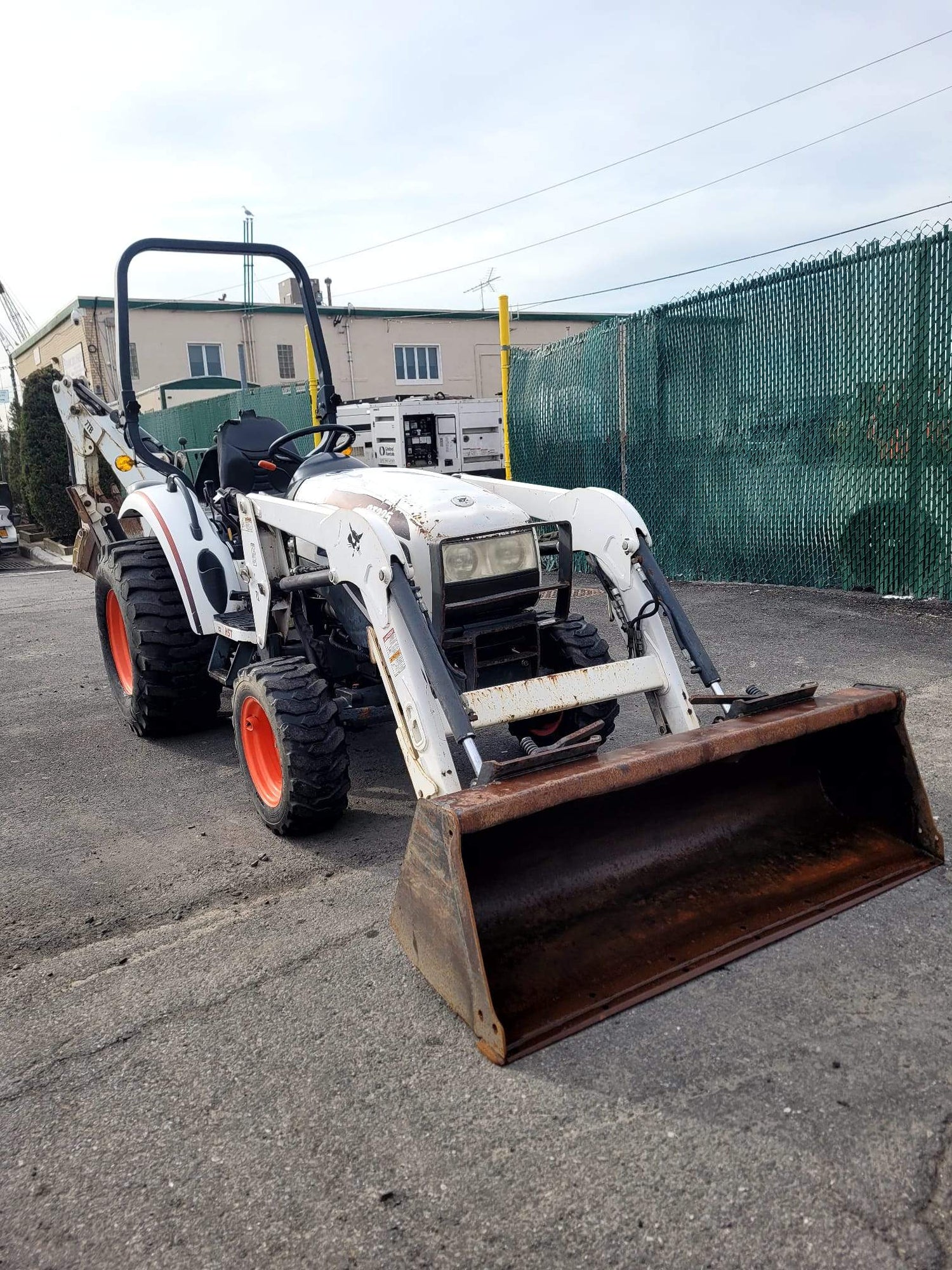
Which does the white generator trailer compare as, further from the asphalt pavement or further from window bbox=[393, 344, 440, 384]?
window bbox=[393, 344, 440, 384]

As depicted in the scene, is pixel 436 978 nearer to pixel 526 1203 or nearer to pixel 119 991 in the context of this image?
pixel 526 1203

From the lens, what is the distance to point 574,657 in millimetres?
4305

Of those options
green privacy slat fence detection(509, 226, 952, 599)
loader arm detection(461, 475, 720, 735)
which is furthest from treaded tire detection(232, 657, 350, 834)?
green privacy slat fence detection(509, 226, 952, 599)

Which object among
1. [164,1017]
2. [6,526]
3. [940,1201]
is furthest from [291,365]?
[940,1201]

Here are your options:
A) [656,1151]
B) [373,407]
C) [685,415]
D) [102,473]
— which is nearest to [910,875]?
[656,1151]

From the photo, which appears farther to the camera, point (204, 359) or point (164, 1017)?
point (204, 359)

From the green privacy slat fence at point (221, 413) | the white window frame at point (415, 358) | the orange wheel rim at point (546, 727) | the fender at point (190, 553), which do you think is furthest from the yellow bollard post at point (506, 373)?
the white window frame at point (415, 358)

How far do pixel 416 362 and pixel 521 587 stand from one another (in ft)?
105

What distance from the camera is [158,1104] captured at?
2379 mm

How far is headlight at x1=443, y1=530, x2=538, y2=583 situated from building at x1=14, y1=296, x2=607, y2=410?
24.9 meters

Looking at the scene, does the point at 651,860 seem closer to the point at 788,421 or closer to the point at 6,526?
the point at 788,421

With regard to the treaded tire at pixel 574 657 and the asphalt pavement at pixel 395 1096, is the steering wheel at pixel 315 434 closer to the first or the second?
the treaded tire at pixel 574 657

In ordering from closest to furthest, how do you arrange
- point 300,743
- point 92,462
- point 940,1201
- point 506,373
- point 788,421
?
1. point 940,1201
2. point 300,743
3. point 92,462
4. point 788,421
5. point 506,373

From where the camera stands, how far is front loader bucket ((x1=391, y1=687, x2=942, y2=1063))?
2.58m
